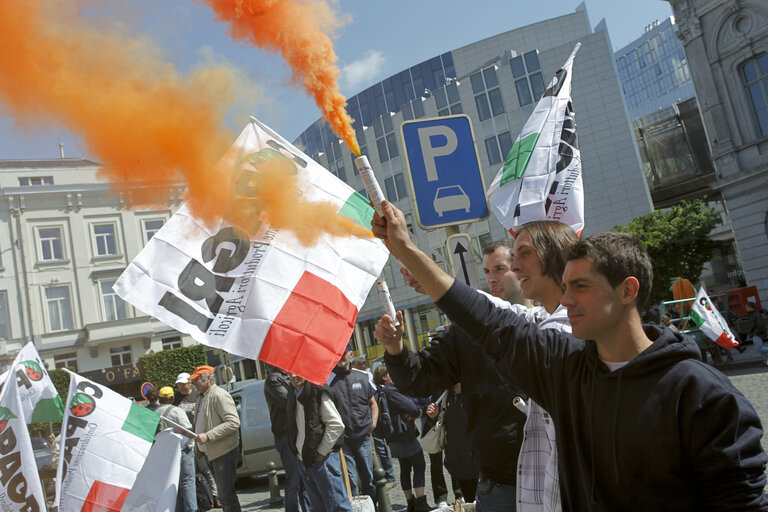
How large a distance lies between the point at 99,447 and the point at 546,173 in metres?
4.90

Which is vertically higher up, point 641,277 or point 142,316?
point 142,316

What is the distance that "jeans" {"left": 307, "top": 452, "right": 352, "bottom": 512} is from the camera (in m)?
6.00

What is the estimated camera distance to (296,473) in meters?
7.65

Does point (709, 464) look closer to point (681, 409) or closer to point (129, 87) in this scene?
point (681, 409)

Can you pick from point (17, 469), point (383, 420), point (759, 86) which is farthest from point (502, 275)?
point (759, 86)

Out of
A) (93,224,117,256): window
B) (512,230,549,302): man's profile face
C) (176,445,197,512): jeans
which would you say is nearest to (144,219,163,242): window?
(93,224,117,256): window

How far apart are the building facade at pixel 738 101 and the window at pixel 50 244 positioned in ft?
109

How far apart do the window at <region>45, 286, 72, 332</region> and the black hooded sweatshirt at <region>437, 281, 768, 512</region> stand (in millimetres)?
40086

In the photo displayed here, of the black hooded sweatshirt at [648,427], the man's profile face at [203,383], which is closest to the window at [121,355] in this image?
the man's profile face at [203,383]

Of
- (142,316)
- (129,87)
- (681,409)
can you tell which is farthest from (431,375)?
(142,316)

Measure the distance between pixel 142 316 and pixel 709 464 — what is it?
137ft

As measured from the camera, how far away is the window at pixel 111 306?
3850 cm

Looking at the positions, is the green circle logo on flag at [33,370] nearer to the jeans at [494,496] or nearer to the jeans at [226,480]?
the jeans at [226,480]

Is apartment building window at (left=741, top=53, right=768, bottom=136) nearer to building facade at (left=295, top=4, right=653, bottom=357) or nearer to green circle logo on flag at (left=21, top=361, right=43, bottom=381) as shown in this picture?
building facade at (left=295, top=4, right=653, bottom=357)
